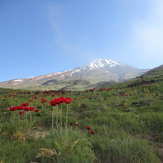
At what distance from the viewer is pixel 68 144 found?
231cm

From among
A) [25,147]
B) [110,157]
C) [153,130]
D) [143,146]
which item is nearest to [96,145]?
[110,157]

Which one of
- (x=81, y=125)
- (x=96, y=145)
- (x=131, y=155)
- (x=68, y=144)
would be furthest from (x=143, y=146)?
(x=81, y=125)

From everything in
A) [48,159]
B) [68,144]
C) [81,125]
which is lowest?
[81,125]

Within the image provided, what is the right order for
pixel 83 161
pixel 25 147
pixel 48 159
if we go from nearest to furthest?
pixel 83 161
pixel 48 159
pixel 25 147

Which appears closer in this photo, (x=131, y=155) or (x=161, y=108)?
(x=131, y=155)

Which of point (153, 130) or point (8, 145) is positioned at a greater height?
point (8, 145)

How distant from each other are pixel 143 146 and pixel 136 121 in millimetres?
1886

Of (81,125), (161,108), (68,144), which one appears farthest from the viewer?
(161,108)

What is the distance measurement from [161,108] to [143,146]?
3658 mm

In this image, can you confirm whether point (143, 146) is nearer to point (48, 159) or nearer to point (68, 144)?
point (68, 144)

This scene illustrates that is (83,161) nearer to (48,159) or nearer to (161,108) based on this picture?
(48,159)

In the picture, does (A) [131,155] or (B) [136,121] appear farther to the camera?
(B) [136,121]

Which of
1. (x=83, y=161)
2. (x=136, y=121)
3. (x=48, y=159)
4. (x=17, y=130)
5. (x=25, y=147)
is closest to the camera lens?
(x=83, y=161)

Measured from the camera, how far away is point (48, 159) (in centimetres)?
212
